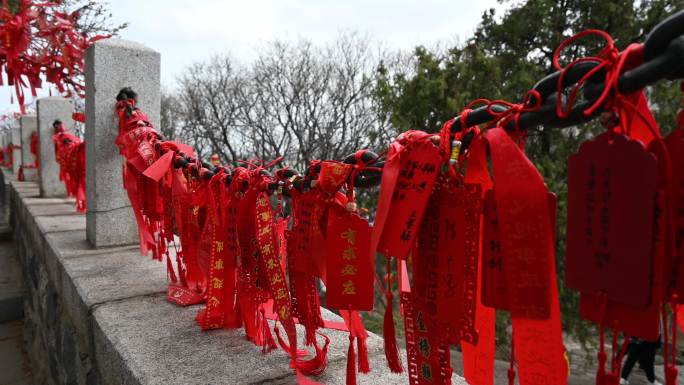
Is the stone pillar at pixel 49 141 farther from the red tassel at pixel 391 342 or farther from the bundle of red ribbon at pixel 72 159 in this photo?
the red tassel at pixel 391 342

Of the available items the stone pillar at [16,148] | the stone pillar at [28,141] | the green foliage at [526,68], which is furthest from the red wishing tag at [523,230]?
the stone pillar at [16,148]

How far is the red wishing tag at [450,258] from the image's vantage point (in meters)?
0.86

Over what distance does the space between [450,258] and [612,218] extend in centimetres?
31

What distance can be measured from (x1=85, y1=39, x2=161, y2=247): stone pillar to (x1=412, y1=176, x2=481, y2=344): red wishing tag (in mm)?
2675

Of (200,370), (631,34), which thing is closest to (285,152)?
(631,34)

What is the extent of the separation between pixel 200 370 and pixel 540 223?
3.75 ft

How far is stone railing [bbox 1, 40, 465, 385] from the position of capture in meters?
1.45

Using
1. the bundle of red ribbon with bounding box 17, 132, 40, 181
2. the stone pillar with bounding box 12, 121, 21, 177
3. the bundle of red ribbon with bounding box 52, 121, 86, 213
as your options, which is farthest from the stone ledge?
the stone pillar with bounding box 12, 121, 21, 177

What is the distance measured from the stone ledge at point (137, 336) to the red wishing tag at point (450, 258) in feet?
Answer: 1.89

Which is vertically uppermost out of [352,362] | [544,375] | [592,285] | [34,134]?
[34,134]

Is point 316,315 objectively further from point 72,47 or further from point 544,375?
point 72,47

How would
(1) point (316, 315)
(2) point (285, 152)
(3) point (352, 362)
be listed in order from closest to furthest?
(3) point (352, 362), (1) point (316, 315), (2) point (285, 152)

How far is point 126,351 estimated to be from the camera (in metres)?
1.54

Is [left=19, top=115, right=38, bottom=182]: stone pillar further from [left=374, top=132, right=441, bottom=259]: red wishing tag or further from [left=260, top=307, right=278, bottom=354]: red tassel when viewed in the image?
[left=374, top=132, right=441, bottom=259]: red wishing tag
